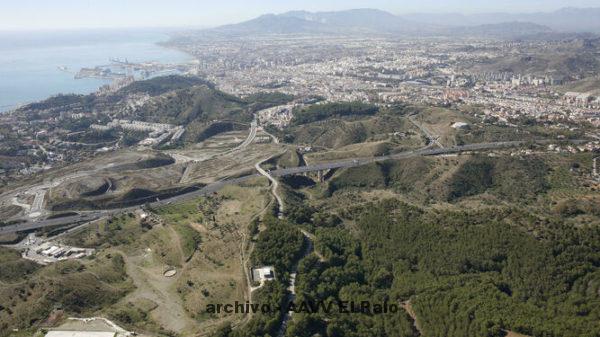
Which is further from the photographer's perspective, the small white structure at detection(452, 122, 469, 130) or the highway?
the small white structure at detection(452, 122, 469, 130)

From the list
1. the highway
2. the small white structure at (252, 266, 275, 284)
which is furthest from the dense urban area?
the highway

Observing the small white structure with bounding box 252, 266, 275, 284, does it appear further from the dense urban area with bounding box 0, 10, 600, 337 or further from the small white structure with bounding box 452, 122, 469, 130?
the small white structure with bounding box 452, 122, 469, 130

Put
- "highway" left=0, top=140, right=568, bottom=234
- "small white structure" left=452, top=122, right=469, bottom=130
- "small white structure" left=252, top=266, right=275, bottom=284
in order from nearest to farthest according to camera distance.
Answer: "small white structure" left=252, top=266, right=275, bottom=284 → "highway" left=0, top=140, right=568, bottom=234 → "small white structure" left=452, top=122, right=469, bottom=130

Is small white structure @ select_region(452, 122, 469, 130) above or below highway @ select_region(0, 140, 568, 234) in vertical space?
above

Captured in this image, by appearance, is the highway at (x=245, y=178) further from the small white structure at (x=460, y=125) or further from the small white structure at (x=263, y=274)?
the small white structure at (x=263, y=274)

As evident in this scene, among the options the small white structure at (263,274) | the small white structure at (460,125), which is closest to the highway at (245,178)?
Answer: the small white structure at (460,125)

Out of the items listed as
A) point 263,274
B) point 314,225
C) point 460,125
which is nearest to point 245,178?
point 314,225

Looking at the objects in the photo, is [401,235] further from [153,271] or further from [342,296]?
[153,271]

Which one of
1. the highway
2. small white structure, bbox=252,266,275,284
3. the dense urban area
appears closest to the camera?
the dense urban area

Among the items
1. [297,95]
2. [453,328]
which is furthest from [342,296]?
[297,95]
